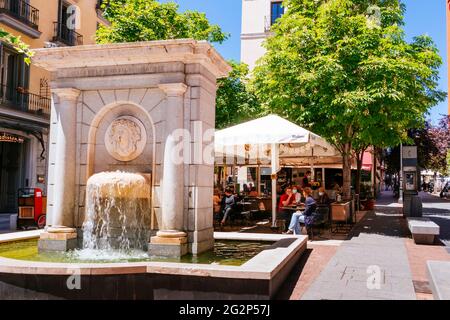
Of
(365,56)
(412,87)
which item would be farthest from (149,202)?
(412,87)

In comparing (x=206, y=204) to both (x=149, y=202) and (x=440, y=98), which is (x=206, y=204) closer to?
(x=149, y=202)

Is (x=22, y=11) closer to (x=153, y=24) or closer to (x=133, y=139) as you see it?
(x=153, y=24)

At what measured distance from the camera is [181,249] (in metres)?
6.99

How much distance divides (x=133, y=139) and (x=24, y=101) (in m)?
15.9

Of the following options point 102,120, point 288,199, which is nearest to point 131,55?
point 102,120

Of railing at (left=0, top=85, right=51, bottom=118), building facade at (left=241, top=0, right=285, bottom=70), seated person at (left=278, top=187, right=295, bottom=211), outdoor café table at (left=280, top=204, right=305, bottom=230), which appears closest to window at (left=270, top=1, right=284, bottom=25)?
building facade at (left=241, top=0, right=285, bottom=70)

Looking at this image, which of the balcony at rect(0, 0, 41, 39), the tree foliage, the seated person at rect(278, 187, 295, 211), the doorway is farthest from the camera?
the tree foliage

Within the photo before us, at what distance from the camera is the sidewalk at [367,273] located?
18.4 feet

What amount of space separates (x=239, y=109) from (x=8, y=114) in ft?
35.8

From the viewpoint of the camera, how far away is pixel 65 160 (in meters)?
7.73

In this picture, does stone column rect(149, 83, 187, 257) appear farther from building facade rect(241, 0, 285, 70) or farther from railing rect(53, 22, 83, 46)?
building facade rect(241, 0, 285, 70)

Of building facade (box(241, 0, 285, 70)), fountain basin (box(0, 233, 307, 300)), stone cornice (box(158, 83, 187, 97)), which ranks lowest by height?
fountain basin (box(0, 233, 307, 300))

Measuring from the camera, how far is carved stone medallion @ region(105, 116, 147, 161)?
769 cm

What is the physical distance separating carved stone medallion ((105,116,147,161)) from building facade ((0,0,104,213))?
536 inches
